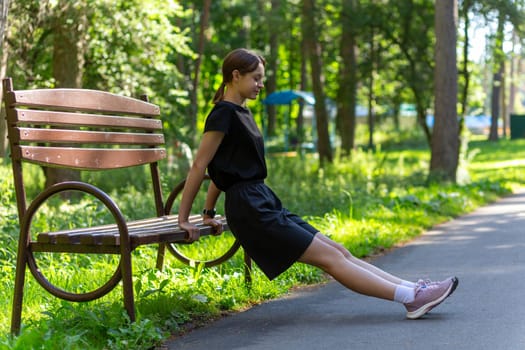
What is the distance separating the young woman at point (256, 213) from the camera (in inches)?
238

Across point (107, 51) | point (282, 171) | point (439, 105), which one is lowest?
point (282, 171)

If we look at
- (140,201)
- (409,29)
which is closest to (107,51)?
(140,201)

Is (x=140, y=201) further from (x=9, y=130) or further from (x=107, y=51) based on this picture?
(x=9, y=130)

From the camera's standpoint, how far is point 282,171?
22531mm

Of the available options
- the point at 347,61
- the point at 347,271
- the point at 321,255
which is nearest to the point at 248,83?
the point at 321,255

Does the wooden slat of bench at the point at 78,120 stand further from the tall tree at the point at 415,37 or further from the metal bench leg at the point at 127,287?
the tall tree at the point at 415,37

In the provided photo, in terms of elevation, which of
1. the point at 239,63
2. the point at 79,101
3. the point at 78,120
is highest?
the point at 239,63

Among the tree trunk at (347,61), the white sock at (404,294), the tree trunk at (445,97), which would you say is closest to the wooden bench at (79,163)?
the white sock at (404,294)

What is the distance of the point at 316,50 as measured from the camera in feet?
86.0

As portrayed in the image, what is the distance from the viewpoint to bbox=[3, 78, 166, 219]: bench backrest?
6059 millimetres

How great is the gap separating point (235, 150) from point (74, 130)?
1.10 meters

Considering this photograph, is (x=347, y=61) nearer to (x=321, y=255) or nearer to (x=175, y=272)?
(x=175, y=272)

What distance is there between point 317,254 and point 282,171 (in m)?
16.5

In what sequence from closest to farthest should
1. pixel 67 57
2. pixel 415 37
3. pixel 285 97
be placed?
1. pixel 67 57
2. pixel 415 37
3. pixel 285 97
